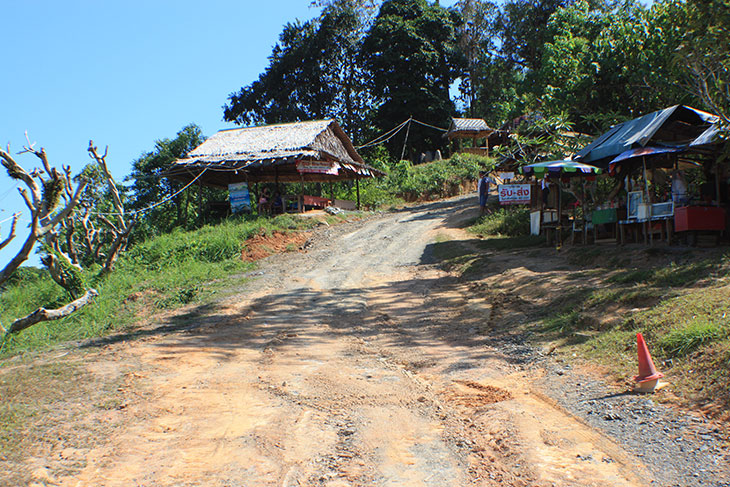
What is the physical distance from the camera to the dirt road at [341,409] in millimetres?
4207

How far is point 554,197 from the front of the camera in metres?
16.7

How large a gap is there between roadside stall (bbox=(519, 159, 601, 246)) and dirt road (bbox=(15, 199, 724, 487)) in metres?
4.87

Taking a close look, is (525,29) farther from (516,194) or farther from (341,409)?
(341,409)

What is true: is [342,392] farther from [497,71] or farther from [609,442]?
[497,71]

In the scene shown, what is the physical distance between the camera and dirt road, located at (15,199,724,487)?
421 cm

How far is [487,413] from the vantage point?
5355 millimetres

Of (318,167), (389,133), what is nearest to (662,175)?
(318,167)

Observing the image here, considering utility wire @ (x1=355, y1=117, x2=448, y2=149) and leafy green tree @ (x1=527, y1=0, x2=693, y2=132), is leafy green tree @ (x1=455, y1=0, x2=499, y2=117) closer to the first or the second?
utility wire @ (x1=355, y1=117, x2=448, y2=149)

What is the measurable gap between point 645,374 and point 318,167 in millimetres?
20448


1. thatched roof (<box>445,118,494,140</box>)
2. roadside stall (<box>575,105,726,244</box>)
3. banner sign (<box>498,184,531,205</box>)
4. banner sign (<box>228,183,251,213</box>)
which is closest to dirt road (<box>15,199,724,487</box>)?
roadside stall (<box>575,105,726,244</box>)

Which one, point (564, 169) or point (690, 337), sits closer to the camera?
point (690, 337)

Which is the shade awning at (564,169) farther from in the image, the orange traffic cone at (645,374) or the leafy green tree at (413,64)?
the leafy green tree at (413,64)

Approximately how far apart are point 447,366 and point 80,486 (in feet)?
14.2

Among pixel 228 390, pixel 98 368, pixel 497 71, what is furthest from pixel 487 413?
pixel 497 71
